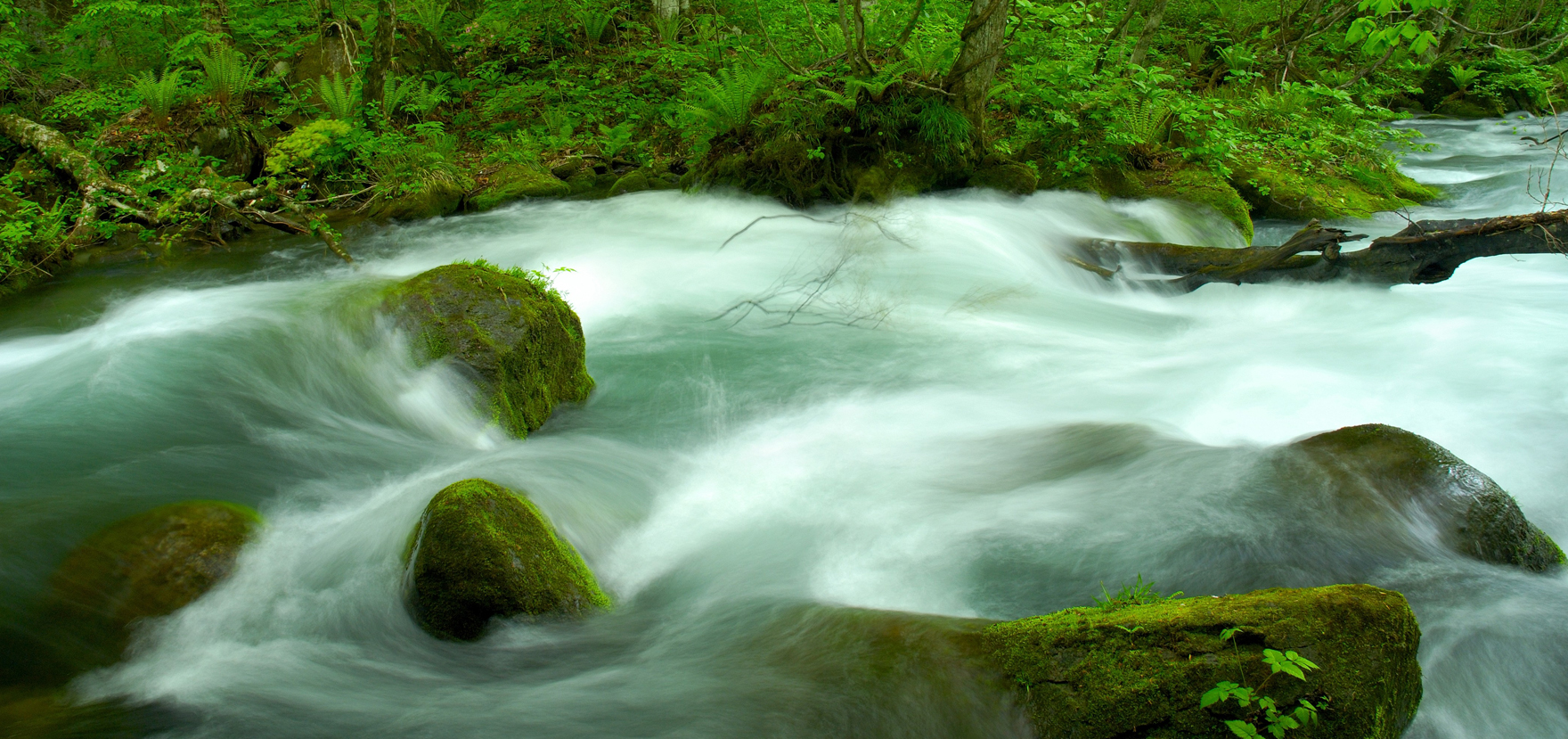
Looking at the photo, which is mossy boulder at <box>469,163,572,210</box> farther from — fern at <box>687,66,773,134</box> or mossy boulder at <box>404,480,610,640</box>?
mossy boulder at <box>404,480,610,640</box>

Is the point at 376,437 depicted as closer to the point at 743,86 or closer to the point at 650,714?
the point at 650,714

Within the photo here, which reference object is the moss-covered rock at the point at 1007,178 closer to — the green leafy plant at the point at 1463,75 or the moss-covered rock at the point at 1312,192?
the moss-covered rock at the point at 1312,192

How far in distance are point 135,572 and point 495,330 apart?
1.93 metres

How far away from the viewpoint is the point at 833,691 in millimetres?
2414

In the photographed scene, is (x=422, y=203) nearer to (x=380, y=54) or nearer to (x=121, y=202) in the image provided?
(x=121, y=202)

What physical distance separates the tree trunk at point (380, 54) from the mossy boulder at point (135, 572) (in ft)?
27.8

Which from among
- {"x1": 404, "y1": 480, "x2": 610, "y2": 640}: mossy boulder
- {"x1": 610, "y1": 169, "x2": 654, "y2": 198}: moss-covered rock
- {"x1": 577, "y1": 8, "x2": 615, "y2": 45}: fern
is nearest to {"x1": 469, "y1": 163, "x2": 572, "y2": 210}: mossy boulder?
{"x1": 610, "y1": 169, "x2": 654, "y2": 198}: moss-covered rock

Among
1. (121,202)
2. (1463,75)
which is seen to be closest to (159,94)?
(121,202)

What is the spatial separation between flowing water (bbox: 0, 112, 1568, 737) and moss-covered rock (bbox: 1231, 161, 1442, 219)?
2.60 metres

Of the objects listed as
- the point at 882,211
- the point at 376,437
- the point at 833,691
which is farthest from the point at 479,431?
the point at 882,211

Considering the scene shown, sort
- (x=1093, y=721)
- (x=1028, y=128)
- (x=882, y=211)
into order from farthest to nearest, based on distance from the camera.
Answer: (x=1028, y=128) < (x=882, y=211) < (x=1093, y=721)

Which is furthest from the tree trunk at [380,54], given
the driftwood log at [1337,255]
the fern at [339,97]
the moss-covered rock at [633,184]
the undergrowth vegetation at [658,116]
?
the driftwood log at [1337,255]

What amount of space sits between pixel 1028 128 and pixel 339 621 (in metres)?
8.15

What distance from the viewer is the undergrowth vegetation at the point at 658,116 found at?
327 inches
